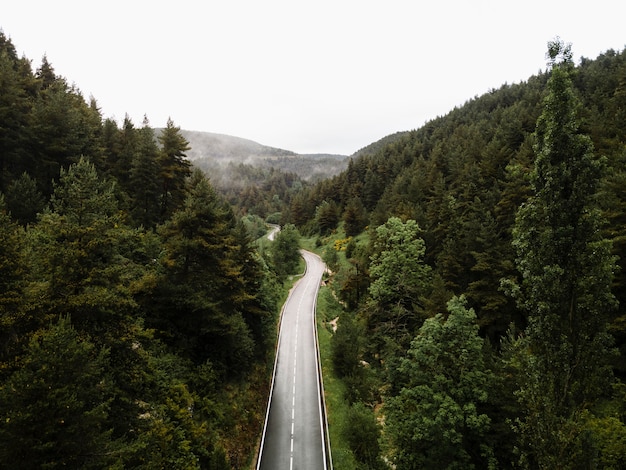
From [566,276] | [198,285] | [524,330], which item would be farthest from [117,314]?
[524,330]

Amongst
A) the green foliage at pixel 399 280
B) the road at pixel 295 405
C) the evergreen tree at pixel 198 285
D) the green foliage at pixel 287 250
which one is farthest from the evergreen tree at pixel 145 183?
the green foliage at pixel 287 250

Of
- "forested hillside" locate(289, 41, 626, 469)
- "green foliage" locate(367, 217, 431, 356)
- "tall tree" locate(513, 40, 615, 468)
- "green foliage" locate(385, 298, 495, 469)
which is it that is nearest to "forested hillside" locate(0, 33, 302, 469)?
"green foliage" locate(385, 298, 495, 469)

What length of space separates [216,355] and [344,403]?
38.8 feet

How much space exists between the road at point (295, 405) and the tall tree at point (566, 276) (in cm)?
1703

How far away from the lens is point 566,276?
35.6 ft

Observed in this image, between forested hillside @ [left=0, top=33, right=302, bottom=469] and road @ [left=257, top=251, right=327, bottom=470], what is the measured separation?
1.43 meters

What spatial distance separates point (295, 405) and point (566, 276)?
24.7m

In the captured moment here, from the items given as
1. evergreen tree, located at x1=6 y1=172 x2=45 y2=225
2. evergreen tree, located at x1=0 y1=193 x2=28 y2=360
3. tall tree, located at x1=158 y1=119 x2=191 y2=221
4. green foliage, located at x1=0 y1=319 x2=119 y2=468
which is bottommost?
green foliage, located at x1=0 y1=319 x2=119 y2=468

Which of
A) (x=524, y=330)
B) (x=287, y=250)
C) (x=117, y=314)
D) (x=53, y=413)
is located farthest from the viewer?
(x=287, y=250)

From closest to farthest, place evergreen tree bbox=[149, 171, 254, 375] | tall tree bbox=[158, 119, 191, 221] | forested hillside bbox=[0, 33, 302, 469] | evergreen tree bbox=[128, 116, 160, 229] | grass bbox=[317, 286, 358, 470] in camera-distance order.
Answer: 1. forested hillside bbox=[0, 33, 302, 469]
2. evergreen tree bbox=[149, 171, 254, 375]
3. grass bbox=[317, 286, 358, 470]
4. tall tree bbox=[158, 119, 191, 221]
5. evergreen tree bbox=[128, 116, 160, 229]

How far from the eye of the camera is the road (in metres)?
23.3

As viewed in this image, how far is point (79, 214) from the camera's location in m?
13.9

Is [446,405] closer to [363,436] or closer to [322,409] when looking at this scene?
[363,436]

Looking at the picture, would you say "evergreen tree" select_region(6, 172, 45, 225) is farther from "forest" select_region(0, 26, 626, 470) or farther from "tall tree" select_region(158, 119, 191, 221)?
"tall tree" select_region(158, 119, 191, 221)
